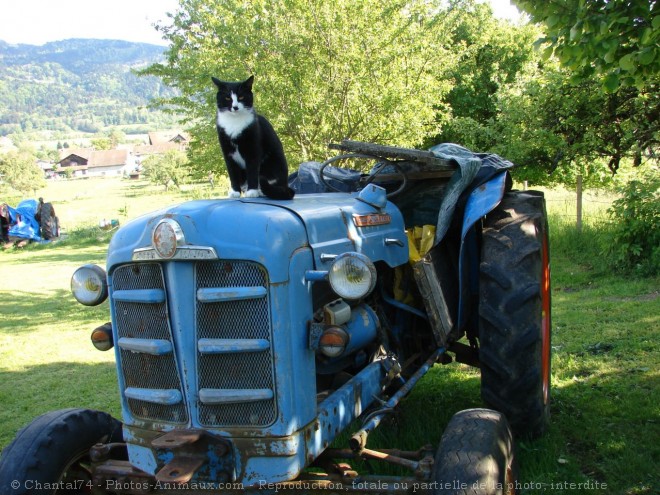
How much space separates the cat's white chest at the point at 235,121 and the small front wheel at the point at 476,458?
1827mm

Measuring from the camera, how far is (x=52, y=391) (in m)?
5.67

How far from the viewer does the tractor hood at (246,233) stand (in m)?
2.43

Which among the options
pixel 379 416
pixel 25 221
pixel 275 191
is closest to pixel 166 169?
pixel 25 221

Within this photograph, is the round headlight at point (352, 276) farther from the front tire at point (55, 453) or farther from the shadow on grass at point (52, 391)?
the shadow on grass at point (52, 391)

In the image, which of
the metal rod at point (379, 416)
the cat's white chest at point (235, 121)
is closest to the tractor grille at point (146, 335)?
the metal rod at point (379, 416)

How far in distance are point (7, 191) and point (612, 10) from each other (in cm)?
5095

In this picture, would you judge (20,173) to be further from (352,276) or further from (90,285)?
(352,276)

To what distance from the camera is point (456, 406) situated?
4.32m

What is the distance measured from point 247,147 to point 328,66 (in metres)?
7.84

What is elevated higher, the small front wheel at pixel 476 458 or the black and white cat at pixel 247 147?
the black and white cat at pixel 247 147

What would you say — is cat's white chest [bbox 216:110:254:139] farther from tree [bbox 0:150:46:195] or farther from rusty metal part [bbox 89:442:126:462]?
tree [bbox 0:150:46:195]

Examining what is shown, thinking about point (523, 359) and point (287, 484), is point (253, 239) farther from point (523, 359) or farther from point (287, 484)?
point (523, 359)

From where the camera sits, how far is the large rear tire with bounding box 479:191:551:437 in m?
3.15

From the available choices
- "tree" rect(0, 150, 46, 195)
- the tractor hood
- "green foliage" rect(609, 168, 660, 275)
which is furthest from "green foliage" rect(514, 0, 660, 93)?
"tree" rect(0, 150, 46, 195)
